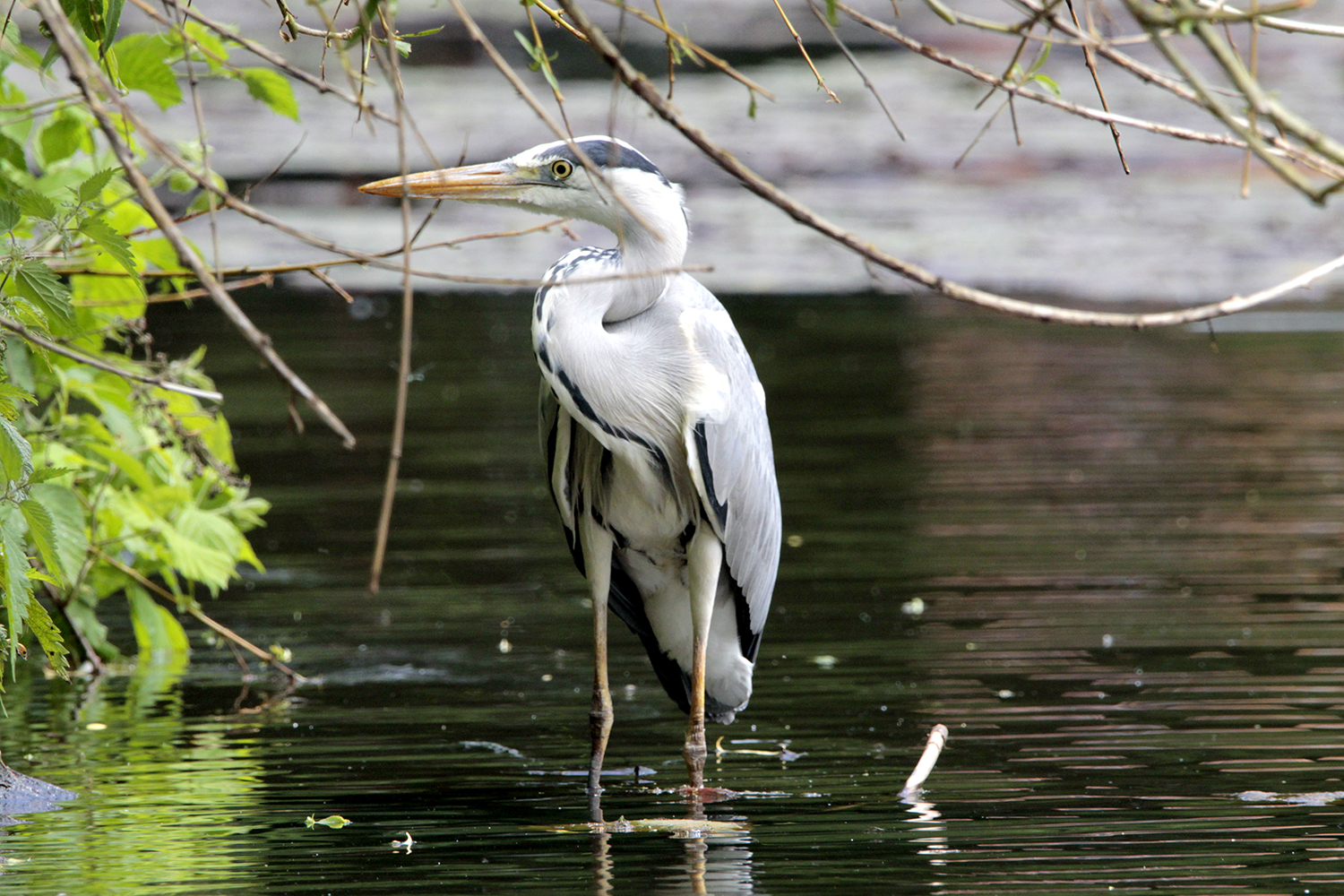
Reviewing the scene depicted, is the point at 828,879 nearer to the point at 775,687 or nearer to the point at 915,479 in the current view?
the point at 775,687

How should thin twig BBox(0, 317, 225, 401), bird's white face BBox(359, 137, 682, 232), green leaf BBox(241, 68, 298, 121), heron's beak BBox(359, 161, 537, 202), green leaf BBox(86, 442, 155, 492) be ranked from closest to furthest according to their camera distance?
thin twig BBox(0, 317, 225, 401), heron's beak BBox(359, 161, 537, 202), bird's white face BBox(359, 137, 682, 232), green leaf BBox(241, 68, 298, 121), green leaf BBox(86, 442, 155, 492)

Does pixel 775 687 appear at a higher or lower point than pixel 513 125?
lower

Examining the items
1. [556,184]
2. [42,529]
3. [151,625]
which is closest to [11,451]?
[42,529]

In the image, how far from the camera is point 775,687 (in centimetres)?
586

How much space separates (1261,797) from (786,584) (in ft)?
11.2

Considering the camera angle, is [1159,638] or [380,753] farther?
[1159,638]

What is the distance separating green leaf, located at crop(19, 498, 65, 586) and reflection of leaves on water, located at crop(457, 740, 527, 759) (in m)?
1.71

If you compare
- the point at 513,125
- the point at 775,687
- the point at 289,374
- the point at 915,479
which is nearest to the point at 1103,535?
the point at 915,479

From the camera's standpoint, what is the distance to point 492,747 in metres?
5.14

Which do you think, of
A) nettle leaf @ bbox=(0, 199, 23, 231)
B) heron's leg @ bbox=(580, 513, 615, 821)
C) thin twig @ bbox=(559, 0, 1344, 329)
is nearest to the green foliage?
nettle leaf @ bbox=(0, 199, 23, 231)

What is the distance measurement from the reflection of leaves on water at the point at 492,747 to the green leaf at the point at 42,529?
171 centimetres

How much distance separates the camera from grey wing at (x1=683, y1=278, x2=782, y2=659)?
467 centimetres

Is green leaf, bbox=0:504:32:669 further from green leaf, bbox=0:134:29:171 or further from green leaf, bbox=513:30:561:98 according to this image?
green leaf, bbox=0:134:29:171

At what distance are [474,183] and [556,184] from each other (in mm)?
232
